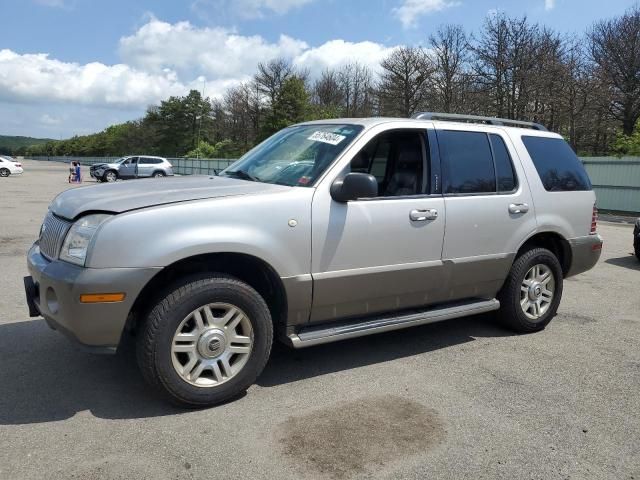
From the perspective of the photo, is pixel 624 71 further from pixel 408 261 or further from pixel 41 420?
pixel 41 420

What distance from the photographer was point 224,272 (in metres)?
3.82

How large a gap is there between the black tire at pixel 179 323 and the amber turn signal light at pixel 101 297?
22cm

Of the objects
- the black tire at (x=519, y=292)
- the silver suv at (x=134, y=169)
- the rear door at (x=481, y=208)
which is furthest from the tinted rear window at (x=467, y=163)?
the silver suv at (x=134, y=169)

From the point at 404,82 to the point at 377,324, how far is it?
45477 mm

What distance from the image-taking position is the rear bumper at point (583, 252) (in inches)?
220

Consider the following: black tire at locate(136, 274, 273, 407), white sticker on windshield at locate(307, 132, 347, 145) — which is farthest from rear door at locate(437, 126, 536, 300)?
black tire at locate(136, 274, 273, 407)

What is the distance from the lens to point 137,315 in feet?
11.7

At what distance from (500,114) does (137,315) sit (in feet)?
108

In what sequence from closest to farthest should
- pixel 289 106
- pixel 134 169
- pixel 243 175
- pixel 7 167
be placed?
pixel 243 175 < pixel 134 169 < pixel 7 167 < pixel 289 106

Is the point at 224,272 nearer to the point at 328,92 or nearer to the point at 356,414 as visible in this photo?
the point at 356,414

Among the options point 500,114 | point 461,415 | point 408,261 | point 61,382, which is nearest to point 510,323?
point 408,261

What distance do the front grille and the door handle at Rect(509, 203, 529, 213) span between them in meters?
3.60

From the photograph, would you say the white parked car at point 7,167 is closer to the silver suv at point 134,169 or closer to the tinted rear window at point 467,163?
the silver suv at point 134,169

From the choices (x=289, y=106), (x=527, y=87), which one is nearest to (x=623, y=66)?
(x=527, y=87)
